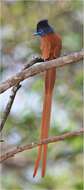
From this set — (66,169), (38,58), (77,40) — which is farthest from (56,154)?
(38,58)

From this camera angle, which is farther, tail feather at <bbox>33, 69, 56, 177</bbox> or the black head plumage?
the black head plumage

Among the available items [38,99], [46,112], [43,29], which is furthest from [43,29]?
[38,99]

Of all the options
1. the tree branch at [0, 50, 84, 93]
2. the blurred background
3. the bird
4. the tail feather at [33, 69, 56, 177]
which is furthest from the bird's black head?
the blurred background

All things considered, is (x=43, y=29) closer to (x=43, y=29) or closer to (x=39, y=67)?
(x=43, y=29)

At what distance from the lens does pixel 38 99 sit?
311 centimetres

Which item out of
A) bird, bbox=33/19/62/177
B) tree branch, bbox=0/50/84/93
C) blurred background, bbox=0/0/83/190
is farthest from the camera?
blurred background, bbox=0/0/83/190

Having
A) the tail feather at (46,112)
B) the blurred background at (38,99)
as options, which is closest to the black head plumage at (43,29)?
the tail feather at (46,112)

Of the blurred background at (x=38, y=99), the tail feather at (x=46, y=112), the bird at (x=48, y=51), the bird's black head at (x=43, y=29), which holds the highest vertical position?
the bird's black head at (x=43, y=29)

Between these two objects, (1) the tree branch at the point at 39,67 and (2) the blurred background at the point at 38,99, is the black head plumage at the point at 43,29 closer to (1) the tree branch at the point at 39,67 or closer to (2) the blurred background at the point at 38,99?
(1) the tree branch at the point at 39,67

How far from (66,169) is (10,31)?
0.84m

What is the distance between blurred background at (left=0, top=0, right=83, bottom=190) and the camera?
3.04 m

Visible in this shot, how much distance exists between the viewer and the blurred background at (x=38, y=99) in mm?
3039

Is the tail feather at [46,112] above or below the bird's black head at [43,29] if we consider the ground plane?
below

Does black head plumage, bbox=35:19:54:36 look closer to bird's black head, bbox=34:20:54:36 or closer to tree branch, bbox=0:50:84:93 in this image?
bird's black head, bbox=34:20:54:36
